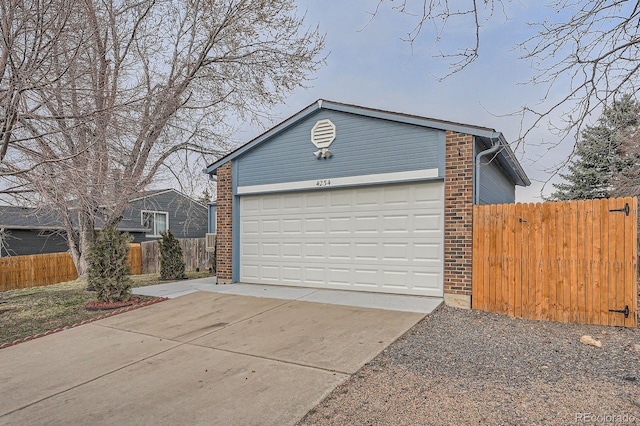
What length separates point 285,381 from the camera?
383 cm

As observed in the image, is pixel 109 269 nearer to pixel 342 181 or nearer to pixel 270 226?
pixel 270 226

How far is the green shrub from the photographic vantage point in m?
7.85

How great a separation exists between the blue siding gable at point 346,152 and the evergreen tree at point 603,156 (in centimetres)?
245

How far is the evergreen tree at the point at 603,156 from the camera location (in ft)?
11.5

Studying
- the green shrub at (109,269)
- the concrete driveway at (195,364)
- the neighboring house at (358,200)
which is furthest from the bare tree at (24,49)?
the neighboring house at (358,200)

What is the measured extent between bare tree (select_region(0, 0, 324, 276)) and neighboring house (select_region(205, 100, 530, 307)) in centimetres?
244

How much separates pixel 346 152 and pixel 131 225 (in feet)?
54.1

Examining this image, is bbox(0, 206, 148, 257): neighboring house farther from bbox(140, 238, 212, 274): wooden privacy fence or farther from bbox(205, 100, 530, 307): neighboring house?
bbox(205, 100, 530, 307): neighboring house

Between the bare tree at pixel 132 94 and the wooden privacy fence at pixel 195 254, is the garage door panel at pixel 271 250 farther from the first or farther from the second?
the wooden privacy fence at pixel 195 254

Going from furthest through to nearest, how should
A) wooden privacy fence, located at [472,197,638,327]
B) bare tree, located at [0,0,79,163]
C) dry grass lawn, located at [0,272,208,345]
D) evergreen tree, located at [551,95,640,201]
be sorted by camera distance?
1. dry grass lawn, located at [0,272,208,345]
2. wooden privacy fence, located at [472,197,638,327]
3. bare tree, located at [0,0,79,163]
4. evergreen tree, located at [551,95,640,201]

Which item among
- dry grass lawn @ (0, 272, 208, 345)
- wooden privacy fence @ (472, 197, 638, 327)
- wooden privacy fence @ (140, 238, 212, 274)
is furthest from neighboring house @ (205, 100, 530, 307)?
wooden privacy fence @ (140, 238, 212, 274)

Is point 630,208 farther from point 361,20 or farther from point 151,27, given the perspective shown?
point 151,27

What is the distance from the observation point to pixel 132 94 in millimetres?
6438

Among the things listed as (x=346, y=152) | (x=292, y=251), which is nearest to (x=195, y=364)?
(x=292, y=251)
